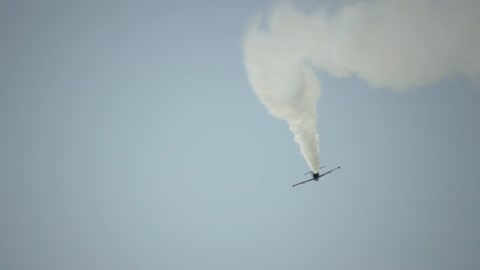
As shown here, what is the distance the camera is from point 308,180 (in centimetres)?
5203

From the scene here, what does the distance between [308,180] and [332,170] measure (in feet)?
10.1

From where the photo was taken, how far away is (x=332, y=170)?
51719 millimetres
